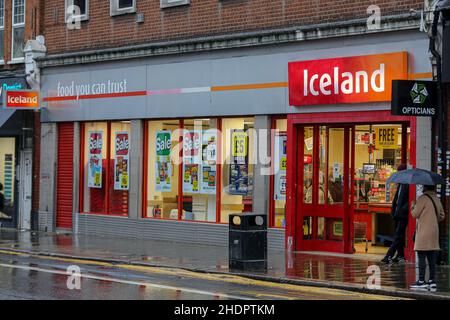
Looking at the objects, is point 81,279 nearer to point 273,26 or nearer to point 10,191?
point 273,26

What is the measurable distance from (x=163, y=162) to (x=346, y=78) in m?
6.28

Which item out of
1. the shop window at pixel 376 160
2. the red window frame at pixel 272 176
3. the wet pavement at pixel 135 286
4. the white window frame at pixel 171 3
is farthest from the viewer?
the white window frame at pixel 171 3

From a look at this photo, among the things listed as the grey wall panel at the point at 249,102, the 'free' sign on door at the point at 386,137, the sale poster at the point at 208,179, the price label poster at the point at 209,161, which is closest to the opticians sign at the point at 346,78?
the grey wall panel at the point at 249,102

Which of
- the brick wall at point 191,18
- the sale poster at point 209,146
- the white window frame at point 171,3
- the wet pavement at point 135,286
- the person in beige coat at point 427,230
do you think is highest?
the white window frame at point 171,3

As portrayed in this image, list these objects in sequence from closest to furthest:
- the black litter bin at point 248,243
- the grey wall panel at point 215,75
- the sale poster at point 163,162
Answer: the black litter bin at point 248,243 < the grey wall panel at point 215,75 < the sale poster at point 163,162

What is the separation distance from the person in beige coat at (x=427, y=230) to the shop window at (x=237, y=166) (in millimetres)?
7278

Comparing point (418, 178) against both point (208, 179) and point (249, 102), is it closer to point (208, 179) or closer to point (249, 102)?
point (249, 102)

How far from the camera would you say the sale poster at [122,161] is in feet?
78.7

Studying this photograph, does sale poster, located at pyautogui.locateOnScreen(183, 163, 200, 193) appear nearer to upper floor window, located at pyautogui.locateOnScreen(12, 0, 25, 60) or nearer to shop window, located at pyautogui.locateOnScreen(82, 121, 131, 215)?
shop window, located at pyautogui.locateOnScreen(82, 121, 131, 215)

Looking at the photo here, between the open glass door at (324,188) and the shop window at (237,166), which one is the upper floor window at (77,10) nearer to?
the shop window at (237,166)

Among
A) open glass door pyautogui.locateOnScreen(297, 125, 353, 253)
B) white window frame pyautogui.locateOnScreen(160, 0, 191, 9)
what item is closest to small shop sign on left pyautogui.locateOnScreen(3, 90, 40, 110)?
white window frame pyautogui.locateOnScreen(160, 0, 191, 9)

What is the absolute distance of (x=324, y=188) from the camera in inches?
789

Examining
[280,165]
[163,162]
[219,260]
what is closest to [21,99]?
[163,162]

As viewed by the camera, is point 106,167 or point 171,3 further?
point 106,167
